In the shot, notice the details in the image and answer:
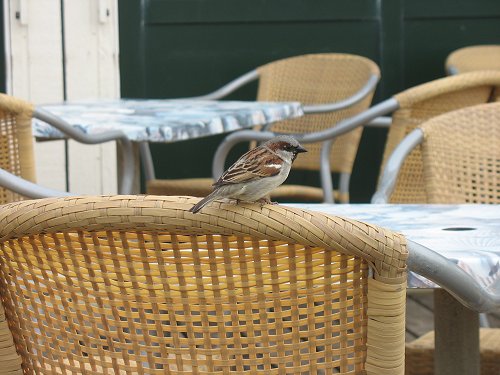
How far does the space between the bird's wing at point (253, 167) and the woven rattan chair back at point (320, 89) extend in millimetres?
3231

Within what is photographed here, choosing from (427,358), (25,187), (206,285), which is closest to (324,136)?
(427,358)

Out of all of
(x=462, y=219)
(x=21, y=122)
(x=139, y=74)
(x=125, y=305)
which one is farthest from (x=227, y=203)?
(x=139, y=74)

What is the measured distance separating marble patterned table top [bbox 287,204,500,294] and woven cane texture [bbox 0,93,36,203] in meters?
1.04

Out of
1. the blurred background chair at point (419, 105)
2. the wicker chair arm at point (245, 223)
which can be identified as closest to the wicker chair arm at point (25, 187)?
the wicker chair arm at point (245, 223)

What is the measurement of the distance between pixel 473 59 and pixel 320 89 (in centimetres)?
71

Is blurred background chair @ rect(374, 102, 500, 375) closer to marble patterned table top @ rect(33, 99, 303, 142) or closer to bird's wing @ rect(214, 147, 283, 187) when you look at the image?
marble patterned table top @ rect(33, 99, 303, 142)

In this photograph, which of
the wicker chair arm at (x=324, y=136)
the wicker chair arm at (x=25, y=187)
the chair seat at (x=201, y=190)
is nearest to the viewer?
the wicker chair arm at (x=25, y=187)

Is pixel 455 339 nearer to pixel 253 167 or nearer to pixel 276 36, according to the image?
pixel 253 167

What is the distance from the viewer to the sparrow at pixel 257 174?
1.33 meters

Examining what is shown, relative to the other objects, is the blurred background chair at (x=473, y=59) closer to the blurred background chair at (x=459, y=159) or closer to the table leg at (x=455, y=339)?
the blurred background chair at (x=459, y=159)

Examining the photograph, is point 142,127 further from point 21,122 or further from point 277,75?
point 277,75

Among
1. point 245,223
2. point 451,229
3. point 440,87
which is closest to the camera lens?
point 245,223

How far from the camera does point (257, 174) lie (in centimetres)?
142

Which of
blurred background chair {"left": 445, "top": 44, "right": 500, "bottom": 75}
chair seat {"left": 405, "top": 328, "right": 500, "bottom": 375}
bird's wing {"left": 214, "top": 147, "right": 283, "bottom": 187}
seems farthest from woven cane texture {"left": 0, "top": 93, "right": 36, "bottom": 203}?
blurred background chair {"left": 445, "top": 44, "right": 500, "bottom": 75}
